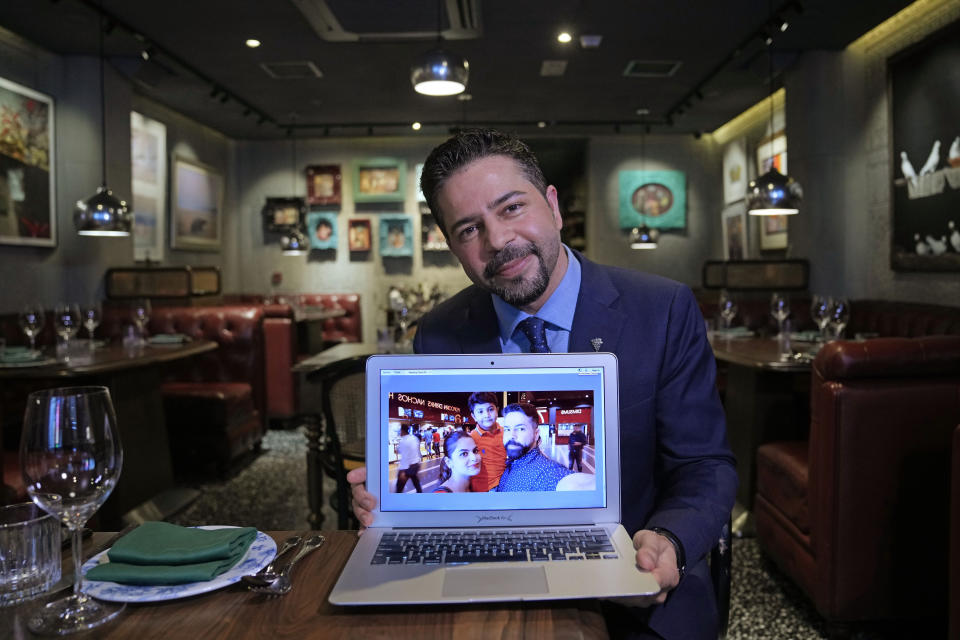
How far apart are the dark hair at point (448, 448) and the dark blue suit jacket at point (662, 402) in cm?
40

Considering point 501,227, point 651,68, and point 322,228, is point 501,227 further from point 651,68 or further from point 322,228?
point 322,228

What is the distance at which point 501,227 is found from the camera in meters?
1.27

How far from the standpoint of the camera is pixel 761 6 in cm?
529

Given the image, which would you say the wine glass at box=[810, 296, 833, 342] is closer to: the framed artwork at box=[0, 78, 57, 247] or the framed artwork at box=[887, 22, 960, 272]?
the framed artwork at box=[887, 22, 960, 272]

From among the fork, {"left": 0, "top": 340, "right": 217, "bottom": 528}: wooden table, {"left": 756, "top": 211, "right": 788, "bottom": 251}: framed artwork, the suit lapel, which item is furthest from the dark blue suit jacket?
{"left": 756, "top": 211, "right": 788, "bottom": 251}: framed artwork

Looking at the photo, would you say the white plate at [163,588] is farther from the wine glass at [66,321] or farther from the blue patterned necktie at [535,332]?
the wine glass at [66,321]

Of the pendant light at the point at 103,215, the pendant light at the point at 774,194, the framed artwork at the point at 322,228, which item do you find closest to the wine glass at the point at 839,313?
the pendant light at the point at 774,194

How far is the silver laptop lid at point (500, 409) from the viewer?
98cm

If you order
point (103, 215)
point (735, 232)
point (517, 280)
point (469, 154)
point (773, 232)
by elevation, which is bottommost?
point (517, 280)

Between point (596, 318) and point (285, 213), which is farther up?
point (285, 213)

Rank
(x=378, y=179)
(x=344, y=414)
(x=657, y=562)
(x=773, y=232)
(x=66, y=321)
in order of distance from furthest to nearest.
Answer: (x=378, y=179) → (x=773, y=232) → (x=66, y=321) → (x=344, y=414) → (x=657, y=562)

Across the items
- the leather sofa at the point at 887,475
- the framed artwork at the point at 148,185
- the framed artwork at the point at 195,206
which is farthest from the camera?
the framed artwork at the point at 195,206

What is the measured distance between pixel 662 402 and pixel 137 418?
133 inches

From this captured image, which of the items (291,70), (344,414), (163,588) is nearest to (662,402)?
(163,588)
